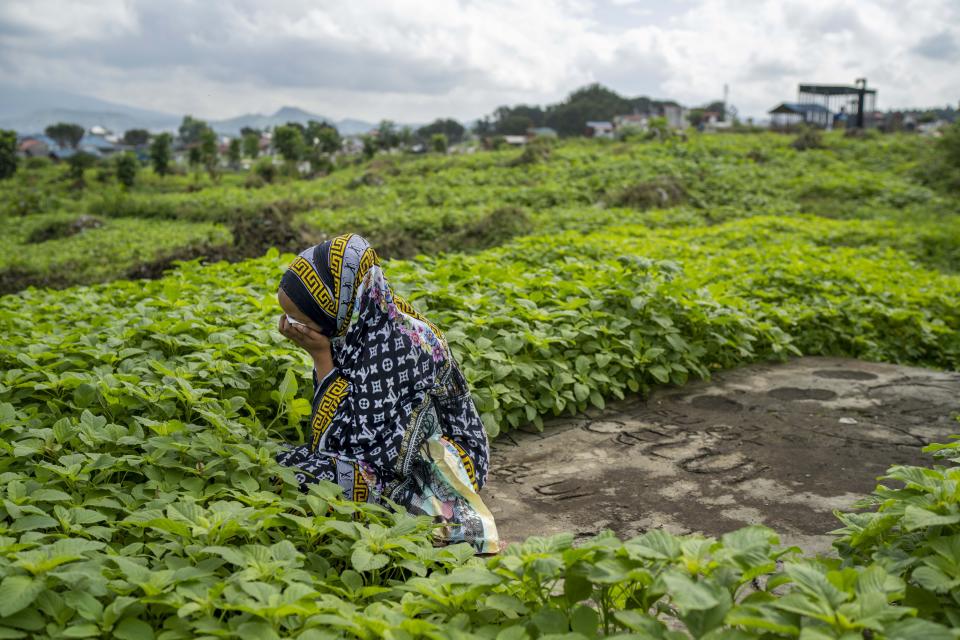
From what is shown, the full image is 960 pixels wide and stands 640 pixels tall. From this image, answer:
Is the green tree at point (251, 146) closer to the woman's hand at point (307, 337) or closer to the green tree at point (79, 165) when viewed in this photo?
the green tree at point (79, 165)

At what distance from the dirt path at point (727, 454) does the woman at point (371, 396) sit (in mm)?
363

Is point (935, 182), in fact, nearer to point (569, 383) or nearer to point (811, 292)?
point (811, 292)

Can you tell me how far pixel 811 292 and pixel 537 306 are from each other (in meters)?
2.97

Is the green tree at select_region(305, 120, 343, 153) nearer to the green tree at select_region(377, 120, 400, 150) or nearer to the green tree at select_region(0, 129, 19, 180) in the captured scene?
the green tree at select_region(377, 120, 400, 150)

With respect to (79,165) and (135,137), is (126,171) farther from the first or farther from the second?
(135,137)

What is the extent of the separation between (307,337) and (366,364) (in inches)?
9.8

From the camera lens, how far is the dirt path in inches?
127

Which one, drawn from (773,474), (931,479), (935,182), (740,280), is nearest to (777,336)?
(740,280)

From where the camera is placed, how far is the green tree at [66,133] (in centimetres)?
7125

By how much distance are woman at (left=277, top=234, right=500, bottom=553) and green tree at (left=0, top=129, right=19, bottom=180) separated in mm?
30116

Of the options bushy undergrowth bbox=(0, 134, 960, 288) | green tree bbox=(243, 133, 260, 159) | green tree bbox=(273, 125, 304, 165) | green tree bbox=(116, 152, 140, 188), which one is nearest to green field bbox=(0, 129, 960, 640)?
bushy undergrowth bbox=(0, 134, 960, 288)

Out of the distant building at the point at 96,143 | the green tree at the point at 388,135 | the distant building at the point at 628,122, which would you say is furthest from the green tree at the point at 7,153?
the distant building at the point at 96,143

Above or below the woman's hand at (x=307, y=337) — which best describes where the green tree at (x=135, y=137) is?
above

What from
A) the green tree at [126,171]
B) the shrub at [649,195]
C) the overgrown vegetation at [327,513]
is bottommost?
the overgrown vegetation at [327,513]
